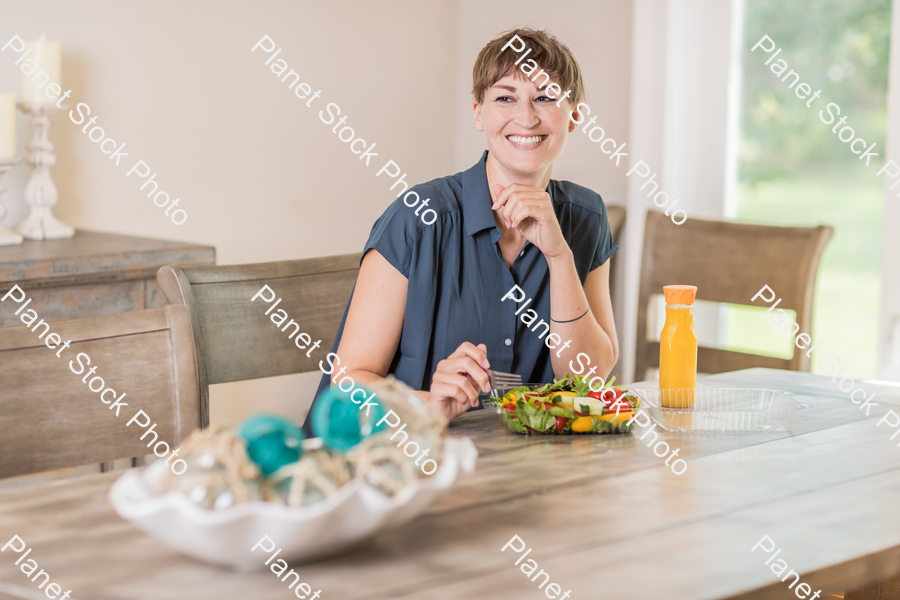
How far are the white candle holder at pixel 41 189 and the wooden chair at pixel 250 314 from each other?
0.98 metres

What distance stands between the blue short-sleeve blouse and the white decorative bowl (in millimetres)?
796

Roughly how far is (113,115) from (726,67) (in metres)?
1.74

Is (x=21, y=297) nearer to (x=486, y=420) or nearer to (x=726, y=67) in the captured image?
(x=486, y=420)

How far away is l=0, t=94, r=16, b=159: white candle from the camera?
7.00ft

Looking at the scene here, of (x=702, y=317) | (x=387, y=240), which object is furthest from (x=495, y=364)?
(x=702, y=317)

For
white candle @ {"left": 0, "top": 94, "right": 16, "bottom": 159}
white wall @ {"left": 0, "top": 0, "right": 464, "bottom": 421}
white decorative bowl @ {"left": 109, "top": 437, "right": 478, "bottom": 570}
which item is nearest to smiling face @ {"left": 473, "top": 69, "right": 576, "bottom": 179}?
white decorative bowl @ {"left": 109, "top": 437, "right": 478, "bottom": 570}

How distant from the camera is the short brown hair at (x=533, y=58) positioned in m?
1.60

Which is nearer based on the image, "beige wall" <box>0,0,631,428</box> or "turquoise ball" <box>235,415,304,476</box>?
"turquoise ball" <box>235,415,304,476</box>

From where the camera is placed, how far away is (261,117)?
2951mm

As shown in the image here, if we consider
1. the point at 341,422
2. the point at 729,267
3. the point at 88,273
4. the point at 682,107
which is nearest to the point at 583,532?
the point at 341,422


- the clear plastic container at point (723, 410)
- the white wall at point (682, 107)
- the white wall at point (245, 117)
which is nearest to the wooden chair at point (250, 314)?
the clear plastic container at point (723, 410)

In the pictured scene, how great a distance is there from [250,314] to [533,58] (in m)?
0.63

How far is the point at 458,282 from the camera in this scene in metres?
1.59

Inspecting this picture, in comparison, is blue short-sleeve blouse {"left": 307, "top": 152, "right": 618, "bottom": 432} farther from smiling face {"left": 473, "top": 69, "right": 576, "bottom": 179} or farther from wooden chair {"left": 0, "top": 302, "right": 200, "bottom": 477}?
wooden chair {"left": 0, "top": 302, "right": 200, "bottom": 477}
